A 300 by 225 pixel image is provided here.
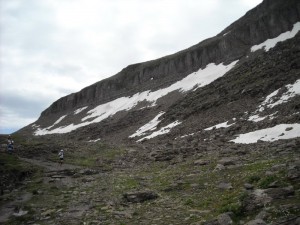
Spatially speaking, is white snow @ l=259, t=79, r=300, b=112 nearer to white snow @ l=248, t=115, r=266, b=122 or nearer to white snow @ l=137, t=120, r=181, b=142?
white snow @ l=248, t=115, r=266, b=122

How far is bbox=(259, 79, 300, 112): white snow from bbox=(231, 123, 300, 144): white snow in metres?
10.2

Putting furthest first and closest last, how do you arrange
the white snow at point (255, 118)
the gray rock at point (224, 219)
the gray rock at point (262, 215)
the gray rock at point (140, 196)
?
the white snow at point (255, 118)
the gray rock at point (140, 196)
the gray rock at point (224, 219)
the gray rock at point (262, 215)

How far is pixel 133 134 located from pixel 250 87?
1007 inches

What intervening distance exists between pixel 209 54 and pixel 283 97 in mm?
48065

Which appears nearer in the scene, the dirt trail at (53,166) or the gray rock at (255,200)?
the gray rock at (255,200)

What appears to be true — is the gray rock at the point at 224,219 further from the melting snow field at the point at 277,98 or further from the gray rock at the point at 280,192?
the melting snow field at the point at 277,98

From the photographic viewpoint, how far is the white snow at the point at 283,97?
44.4 meters

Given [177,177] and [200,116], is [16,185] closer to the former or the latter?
[177,177]

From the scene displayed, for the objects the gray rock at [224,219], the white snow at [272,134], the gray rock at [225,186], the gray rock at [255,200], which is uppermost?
the white snow at [272,134]

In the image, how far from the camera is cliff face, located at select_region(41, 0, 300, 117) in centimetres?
7681

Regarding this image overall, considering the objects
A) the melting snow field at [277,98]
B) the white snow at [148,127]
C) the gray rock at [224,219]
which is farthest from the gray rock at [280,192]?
the white snow at [148,127]

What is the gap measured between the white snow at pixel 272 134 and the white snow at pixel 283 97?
10.2 metres

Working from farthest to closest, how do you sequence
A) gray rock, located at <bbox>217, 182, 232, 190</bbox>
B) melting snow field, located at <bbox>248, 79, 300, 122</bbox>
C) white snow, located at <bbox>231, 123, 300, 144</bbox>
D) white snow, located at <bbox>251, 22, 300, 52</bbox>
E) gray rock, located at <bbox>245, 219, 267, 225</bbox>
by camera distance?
white snow, located at <bbox>251, 22, 300, 52</bbox>
melting snow field, located at <bbox>248, 79, 300, 122</bbox>
white snow, located at <bbox>231, 123, 300, 144</bbox>
gray rock, located at <bbox>217, 182, 232, 190</bbox>
gray rock, located at <bbox>245, 219, 267, 225</bbox>

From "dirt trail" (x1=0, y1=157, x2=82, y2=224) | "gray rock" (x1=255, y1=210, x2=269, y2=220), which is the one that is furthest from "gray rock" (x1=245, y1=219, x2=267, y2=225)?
"dirt trail" (x1=0, y1=157, x2=82, y2=224)
